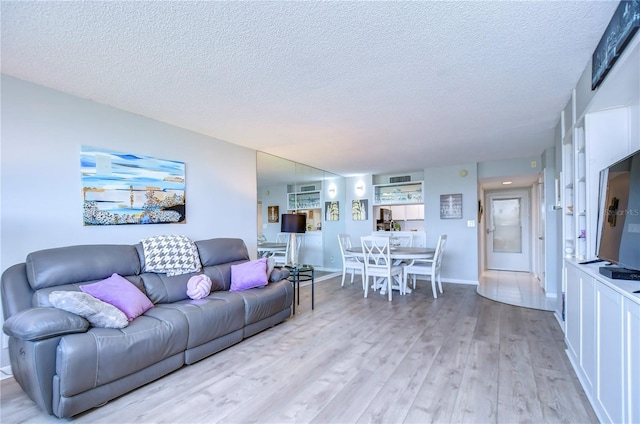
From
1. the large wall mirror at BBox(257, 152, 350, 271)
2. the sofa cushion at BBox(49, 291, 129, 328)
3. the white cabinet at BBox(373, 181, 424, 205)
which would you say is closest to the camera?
the sofa cushion at BBox(49, 291, 129, 328)

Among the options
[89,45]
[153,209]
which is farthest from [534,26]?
[153,209]

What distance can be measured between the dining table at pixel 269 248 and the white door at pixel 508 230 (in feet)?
17.6

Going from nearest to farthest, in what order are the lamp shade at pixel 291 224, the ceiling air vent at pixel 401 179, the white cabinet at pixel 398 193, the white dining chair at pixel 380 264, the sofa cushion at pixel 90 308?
the sofa cushion at pixel 90 308
the white dining chair at pixel 380 264
the lamp shade at pixel 291 224
the white cabinet at pixel 398 193
the ceiling air vent at pixel 401 179

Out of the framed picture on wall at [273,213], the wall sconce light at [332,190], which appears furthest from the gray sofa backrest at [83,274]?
the wall sconce light at [332,190]

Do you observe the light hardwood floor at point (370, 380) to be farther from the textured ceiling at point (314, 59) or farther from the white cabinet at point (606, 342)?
the textured ceiling at point (314, 59)

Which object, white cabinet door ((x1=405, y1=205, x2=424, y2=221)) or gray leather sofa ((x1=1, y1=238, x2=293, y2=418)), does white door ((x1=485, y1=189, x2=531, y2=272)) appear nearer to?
white cabinet door ((x1=405, y1=205, x2=424, y2=221))

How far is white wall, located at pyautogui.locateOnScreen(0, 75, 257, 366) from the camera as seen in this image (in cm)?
238

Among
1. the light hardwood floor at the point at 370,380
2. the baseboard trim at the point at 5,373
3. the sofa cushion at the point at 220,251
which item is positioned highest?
the sofa cushion at the point at 220,251

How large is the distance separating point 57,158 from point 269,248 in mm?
2998

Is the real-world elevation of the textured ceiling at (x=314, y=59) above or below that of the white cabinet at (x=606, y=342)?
above

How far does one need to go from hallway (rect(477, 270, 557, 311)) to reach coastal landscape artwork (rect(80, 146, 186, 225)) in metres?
4.76

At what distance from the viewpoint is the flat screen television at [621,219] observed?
162 centimetres

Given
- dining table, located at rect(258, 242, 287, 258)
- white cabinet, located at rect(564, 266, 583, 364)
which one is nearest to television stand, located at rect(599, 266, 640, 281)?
white cabinet, located at rect(564, 266, 583, 364)

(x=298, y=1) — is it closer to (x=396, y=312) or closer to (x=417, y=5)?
(x=417, y=5)
